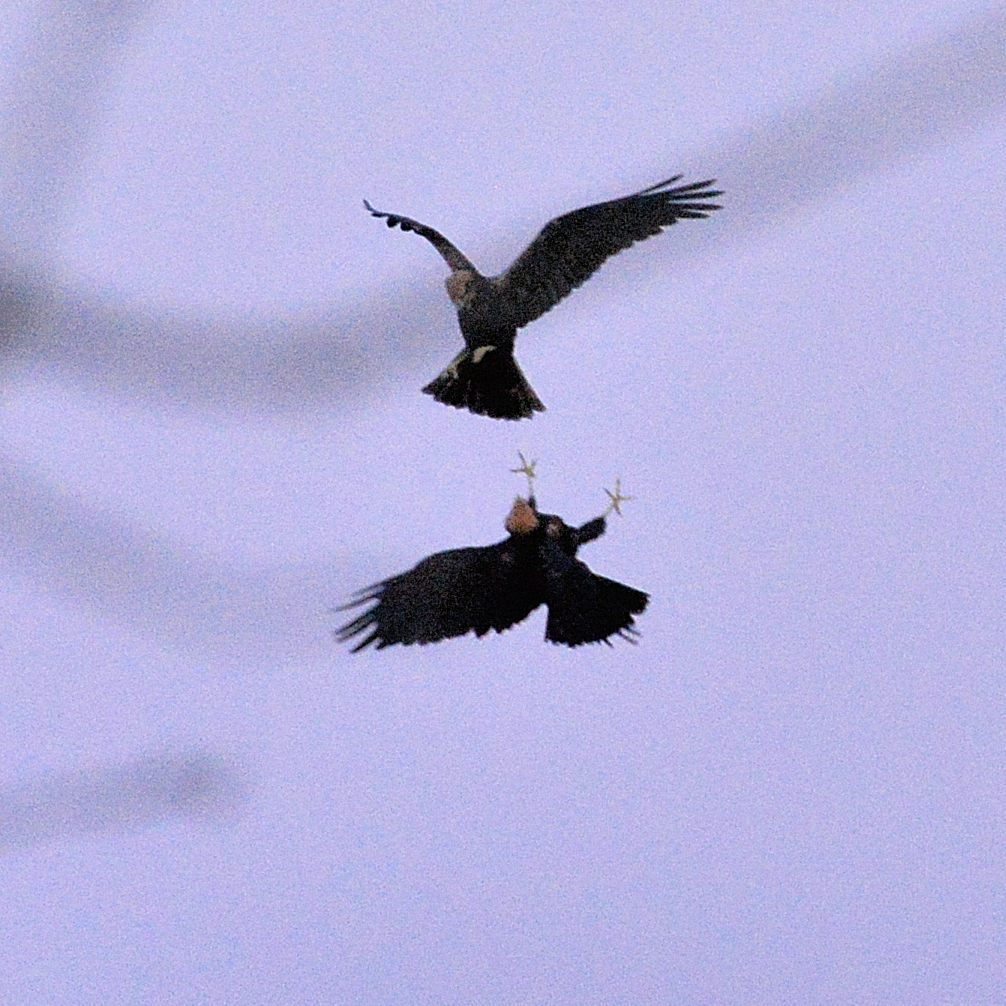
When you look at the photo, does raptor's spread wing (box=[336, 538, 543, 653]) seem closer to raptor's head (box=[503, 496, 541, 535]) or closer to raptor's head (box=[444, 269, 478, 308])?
raptor's head (box=[503, 496, 541, 535])

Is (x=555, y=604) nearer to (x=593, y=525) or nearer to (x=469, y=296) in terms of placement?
(x=593, y=525)

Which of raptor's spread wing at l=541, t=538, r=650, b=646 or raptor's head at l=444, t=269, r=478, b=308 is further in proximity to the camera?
raptor's head at l=444, t=269, r=478, b=308

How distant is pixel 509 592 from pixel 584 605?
306mm

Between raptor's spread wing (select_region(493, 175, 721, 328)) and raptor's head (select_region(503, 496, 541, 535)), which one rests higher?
raptor's spread wing (select_region(493, 175, 721, 328))

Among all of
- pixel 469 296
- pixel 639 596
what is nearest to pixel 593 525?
pixel 639 596

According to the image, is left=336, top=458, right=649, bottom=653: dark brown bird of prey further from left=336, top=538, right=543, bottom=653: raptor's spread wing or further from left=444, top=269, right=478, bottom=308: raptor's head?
left=444, top=269, right=478, bottom=308: raptor's head

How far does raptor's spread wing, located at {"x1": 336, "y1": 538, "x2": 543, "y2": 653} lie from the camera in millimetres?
7543

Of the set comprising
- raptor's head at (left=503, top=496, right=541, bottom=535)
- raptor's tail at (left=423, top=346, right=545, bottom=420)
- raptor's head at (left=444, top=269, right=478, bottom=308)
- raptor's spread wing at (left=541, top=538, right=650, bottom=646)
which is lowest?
raptor's spread wing at (left=541, top=538, right=650, bottom=646)

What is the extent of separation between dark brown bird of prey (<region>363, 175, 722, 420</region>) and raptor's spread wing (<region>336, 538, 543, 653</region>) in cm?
57

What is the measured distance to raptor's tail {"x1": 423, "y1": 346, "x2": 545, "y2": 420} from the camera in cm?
778

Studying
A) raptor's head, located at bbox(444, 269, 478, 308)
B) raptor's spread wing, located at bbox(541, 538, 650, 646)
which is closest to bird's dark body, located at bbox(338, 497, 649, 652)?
raptor's spread wing, located at bbox(541, 538, 650, 646)

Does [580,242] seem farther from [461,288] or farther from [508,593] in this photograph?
[508,593]

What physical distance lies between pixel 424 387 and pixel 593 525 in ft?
2.65

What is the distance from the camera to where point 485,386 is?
7.80 metres
